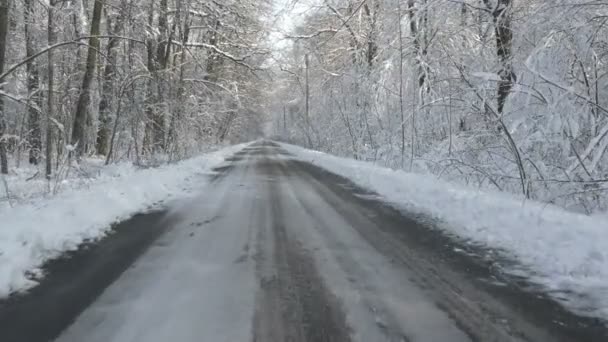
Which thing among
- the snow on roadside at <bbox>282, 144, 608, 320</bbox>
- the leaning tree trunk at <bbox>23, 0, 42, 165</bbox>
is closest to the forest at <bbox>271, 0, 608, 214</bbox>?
the snow on roadside at <bbox>282, 144, 608, 320</bbox>

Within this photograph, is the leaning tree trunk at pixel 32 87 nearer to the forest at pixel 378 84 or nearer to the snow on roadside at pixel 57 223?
the forest at pixel 378 84

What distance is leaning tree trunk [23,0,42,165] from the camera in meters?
14.3

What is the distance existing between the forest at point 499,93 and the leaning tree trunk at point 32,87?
10.6 metres

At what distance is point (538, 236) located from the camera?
17.0ft

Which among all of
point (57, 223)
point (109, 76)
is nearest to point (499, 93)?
point (57, 223)

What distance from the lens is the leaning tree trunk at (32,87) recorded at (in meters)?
14.3

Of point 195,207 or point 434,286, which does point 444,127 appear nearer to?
point 195,207

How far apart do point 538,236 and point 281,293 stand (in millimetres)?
3375

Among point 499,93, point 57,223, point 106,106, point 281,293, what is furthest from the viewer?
point 106,106

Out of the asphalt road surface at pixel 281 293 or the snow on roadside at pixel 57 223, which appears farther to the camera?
the snow on roadside at pixel 57 223

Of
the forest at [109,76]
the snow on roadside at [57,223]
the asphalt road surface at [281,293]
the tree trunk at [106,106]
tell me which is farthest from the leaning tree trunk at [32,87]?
the asphalt road surface at [281,293]

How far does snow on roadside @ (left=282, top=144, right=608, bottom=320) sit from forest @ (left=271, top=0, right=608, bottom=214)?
1.68 ft

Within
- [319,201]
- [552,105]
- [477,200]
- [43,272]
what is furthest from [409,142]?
[43,272]

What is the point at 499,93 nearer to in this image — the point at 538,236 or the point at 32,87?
the point at 538,236
